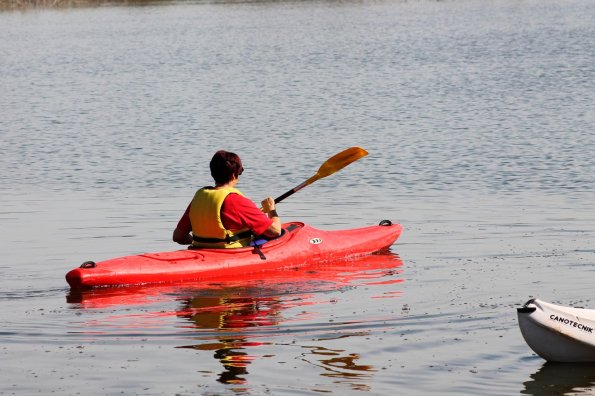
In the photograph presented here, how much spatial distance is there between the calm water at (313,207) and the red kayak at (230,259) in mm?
126

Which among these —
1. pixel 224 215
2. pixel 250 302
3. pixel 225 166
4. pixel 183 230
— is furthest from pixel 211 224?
pixel 250 302

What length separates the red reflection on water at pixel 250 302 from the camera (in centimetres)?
708

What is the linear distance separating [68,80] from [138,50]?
8.43 metres

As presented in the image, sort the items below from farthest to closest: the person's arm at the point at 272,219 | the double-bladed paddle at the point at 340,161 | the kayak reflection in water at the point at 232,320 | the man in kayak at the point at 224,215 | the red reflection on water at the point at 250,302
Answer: the double-bladed paddle at the point at 340,161
the person's arm at the point at 272,219
the man in kayak at the point at 224,215
the red reflection on water at the point at 250,302
the kayak reflection in water at the point at 232,320

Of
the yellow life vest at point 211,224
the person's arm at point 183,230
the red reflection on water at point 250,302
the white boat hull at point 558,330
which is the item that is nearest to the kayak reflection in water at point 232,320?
the red reflection on water at point 250,302

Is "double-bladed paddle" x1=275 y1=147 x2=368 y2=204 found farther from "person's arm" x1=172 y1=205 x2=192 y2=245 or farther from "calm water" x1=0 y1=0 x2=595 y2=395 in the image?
"person's arm" x1=172 y1=205 x2=192 y2=245

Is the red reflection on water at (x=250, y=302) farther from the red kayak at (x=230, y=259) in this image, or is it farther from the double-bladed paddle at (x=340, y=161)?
the double-bladed paddle at (x=340, y=161)

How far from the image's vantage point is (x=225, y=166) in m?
9.11

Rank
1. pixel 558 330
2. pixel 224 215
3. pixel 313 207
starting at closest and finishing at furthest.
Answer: pixel 558 330, pixel 224 215, pixel 313 207

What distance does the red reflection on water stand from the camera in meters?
7.08

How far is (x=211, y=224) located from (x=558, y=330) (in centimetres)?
345

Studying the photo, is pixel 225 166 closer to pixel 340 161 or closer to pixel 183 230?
pixel 183 230

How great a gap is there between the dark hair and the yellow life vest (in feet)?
0.32

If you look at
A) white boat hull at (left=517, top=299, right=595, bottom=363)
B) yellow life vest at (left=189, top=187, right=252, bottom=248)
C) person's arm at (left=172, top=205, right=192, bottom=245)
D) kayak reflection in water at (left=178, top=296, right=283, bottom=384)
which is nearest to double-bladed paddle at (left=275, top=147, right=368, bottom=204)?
yellow life vest at (left=189, top=187, right=252, bottom=248)
